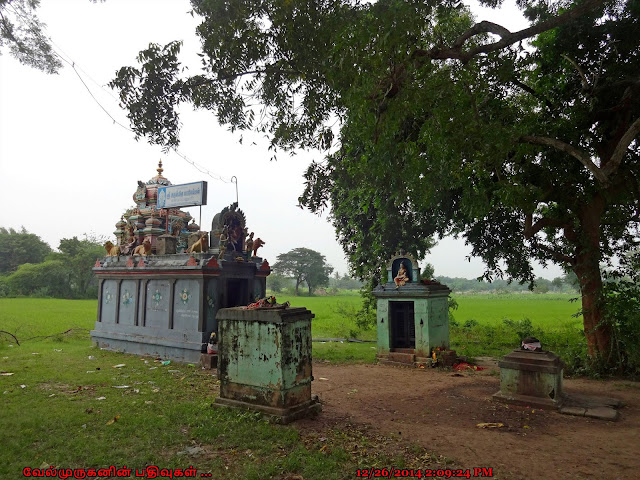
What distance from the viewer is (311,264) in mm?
57406

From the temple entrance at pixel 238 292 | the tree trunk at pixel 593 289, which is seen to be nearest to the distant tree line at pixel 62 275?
the temple entrance at pixel 238 292

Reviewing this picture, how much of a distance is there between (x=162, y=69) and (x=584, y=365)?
36.9 ft

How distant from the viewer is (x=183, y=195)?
12.5m

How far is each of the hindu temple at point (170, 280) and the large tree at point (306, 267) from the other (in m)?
43.4

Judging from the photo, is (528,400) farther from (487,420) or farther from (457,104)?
(457,104)

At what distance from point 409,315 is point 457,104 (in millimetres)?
6239

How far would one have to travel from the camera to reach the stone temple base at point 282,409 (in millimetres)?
5582

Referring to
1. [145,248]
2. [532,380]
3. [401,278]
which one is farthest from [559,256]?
[145,248]

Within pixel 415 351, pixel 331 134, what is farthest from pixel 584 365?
pixel 331 134

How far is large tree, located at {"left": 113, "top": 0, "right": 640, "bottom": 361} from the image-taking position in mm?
6426

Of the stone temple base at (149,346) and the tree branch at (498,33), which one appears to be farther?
the stone temple base at (149,346)

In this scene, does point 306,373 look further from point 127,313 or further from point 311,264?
point 311,264

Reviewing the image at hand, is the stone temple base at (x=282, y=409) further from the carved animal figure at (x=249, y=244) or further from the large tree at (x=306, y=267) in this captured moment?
the large tree at (x=306, y=267)

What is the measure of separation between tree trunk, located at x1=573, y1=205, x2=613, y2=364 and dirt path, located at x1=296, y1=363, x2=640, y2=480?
1008 mm
